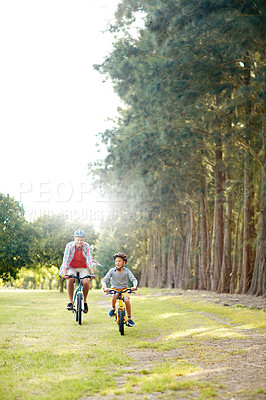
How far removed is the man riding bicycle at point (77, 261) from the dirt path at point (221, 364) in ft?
10.7

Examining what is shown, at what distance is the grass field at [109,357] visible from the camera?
475cm

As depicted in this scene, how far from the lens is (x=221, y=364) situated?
5.99 meters

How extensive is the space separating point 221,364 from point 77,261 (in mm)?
5599

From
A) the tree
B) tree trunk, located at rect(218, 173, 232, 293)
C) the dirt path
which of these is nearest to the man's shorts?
the dirt path

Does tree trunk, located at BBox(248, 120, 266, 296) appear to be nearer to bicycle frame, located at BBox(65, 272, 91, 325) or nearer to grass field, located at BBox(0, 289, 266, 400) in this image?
grass field, located at BBox(0, 289, 266, 400)

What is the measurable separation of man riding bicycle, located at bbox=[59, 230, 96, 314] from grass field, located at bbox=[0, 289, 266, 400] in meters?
0.96

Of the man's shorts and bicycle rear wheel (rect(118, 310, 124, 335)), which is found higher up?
the man's shorts

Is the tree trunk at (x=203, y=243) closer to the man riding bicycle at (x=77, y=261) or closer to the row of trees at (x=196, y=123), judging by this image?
the row of trees at (x=196, y=123)

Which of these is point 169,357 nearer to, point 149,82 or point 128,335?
point 128,335

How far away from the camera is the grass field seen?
15.6 feet

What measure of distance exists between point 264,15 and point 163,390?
341 inches

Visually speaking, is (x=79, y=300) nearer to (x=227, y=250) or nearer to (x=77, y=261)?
(x=77, y=261)

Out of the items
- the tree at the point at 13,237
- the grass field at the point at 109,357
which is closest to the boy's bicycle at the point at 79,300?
the grass field at the point at 109,357

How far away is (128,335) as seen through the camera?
908 cm
